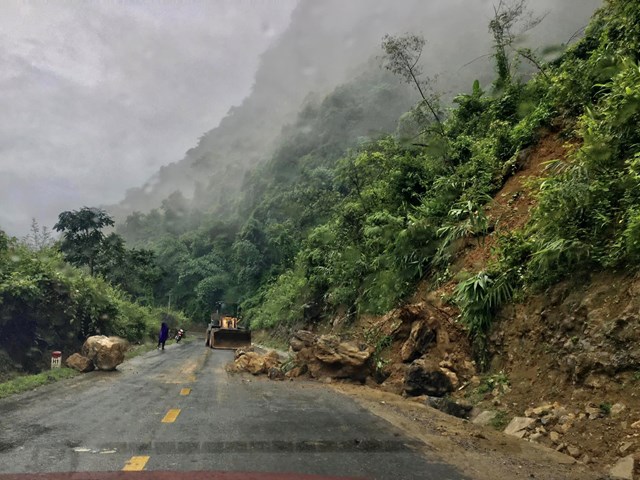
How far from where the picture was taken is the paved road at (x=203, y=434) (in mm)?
5234

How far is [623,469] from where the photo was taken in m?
5.13

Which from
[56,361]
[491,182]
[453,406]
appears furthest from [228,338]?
[453,406]

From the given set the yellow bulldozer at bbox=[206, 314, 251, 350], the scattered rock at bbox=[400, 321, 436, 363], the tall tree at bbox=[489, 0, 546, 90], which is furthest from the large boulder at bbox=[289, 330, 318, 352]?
the yellow bulldozer at bbox=[206, 314, 251, 350]

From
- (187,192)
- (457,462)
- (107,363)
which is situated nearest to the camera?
(457,462)

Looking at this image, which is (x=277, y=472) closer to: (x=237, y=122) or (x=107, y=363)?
(x=107, y=363)

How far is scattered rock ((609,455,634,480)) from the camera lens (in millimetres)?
5035

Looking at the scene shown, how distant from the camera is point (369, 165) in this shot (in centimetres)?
2286

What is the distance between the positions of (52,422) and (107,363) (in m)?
8.27

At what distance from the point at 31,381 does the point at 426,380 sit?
30.0 ft

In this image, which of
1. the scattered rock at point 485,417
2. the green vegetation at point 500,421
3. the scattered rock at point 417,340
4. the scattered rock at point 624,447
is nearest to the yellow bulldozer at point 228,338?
the scattered rock at point 417,340

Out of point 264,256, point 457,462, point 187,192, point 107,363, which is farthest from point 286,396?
point 187,192

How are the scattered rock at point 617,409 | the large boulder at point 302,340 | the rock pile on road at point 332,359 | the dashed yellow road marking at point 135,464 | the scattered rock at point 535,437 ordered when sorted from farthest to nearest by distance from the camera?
the large boulder at point 302,340 → the rock pile on road at point 332,359 → the scattered rock at point 535,437 → the scattered rock at point 617,409 → the dashed yellow road marking at point 135,464

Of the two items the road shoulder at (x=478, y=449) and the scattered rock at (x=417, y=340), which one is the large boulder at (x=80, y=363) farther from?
the road shoulder at (x=478, y=449)

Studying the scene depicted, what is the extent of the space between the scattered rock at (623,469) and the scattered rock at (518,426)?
1.66 metres
